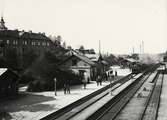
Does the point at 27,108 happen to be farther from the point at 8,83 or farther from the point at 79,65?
the point at 79,65

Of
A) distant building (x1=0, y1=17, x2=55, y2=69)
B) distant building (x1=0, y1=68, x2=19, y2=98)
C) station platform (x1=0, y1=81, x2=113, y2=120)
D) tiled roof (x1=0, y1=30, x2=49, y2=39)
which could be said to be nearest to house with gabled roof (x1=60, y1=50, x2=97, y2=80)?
distant building (x1=0, y1=68, x2=19, y2=98)

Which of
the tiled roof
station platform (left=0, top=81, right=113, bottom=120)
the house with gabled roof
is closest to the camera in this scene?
station platform (left=0, top=81, right=113, bottom=120)

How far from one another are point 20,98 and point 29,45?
62942mm

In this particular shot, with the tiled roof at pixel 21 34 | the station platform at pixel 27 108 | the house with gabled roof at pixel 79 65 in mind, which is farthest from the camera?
the tiled roof at pixel 21 34

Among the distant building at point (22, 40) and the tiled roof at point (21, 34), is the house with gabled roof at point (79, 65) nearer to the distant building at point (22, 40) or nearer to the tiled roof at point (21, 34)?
the distant building at point (22, 40)

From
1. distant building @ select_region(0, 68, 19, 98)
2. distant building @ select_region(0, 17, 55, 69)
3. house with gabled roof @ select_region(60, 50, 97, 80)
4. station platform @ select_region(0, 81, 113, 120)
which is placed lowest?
station platform @ select_region(0, 81, 113, 120)

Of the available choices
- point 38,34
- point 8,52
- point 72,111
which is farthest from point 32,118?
point 38,34

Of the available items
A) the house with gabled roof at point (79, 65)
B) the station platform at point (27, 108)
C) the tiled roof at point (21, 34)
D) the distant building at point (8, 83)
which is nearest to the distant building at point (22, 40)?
the tiled roof at point (21, 34)

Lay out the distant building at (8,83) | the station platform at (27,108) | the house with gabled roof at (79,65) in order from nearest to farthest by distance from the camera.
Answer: the station platform at (27,108) → the distant building at (8,83) → the house with gabled roof at (79,65)

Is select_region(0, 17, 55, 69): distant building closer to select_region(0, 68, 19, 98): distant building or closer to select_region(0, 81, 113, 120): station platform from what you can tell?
select_region(0, 68, 19, 98): distant building

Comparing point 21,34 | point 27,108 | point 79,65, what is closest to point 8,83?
point 27,108

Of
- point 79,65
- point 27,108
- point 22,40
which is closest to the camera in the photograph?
point 27,108

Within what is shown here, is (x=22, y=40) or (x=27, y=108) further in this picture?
(x=22, y=40)

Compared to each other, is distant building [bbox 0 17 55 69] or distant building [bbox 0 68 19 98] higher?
distant building [bbox 0 17 55 69]
